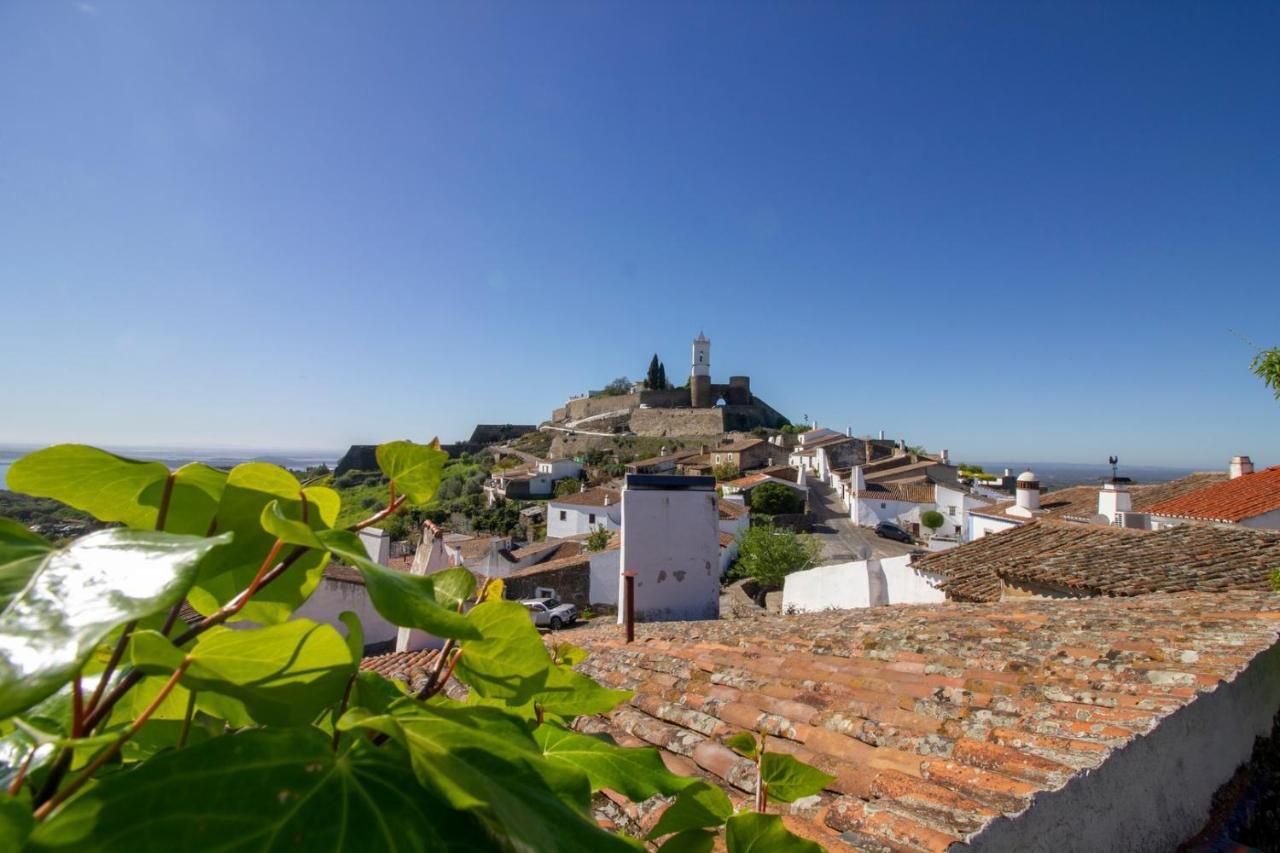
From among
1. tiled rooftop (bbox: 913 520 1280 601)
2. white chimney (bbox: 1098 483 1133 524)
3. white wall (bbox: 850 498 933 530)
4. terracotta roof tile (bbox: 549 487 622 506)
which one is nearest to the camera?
tiled rooftop (bbox: 913 520 1280 601)

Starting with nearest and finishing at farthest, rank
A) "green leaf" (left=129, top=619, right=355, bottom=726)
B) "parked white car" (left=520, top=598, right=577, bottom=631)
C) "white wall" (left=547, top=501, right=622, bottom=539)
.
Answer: "green leaf" (left=129, top=619, right=355, bottom=726), "parked white car" (left=520, top=598, right=577, bottom=631), "white wall" (left=547, top=501, right=622, bottom=539)

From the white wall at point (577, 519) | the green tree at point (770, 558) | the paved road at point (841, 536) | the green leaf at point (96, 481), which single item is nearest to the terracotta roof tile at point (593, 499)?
the white wall at point (577, 519)

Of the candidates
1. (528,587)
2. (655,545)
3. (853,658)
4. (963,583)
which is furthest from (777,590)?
(853,658)

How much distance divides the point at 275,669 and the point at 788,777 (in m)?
0.65

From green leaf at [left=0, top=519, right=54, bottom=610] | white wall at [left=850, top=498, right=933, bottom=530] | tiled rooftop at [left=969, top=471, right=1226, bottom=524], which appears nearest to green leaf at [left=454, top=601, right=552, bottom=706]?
green leaf at [left=0, top=519, right=54, bottom=610]

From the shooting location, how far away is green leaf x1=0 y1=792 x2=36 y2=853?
1.16 feet

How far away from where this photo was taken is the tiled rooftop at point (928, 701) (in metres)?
1.82

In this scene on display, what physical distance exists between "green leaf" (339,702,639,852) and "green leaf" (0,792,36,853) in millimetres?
174

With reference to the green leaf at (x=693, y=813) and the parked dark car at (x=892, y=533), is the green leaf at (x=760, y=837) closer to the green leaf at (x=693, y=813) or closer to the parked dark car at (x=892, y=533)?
the green leaf at (x=693, y=813)

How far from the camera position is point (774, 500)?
33.8 m

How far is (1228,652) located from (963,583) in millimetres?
6592

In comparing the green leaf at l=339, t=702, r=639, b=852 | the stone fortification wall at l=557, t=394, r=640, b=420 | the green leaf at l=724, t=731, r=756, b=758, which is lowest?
the green leaf at l=724, t=731, r=756, b=758

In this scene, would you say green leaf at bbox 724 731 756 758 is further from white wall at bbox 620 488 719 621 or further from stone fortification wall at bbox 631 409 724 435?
stone fortification wall at bbox 631 409 724 435

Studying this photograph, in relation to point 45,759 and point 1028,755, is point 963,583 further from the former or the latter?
point 45,759
